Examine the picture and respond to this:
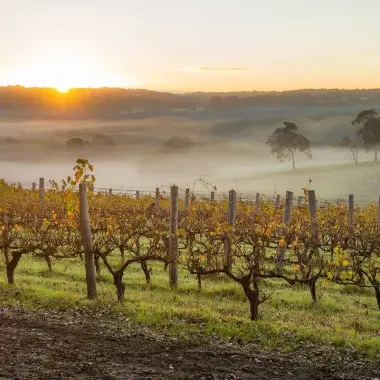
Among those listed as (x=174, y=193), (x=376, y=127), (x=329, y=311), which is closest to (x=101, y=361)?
(x=329, y=311)

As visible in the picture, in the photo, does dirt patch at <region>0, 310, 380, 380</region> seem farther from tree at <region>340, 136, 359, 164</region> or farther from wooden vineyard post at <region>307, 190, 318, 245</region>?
tree at <region>340, 136, 359, 164</region>

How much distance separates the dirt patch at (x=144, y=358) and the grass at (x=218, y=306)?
574mm

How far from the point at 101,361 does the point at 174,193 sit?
925 centimetres

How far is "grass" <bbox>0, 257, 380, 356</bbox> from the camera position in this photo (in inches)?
446

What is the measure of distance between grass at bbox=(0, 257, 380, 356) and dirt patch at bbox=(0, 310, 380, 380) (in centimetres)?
57

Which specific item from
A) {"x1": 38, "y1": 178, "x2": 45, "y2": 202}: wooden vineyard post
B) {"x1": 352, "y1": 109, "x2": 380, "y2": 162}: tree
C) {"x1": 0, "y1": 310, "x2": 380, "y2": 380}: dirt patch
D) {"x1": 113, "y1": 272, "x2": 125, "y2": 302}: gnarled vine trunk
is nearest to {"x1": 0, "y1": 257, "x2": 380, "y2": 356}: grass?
{"x1": 113, "y1": 272, "x2": 125, "y2": 302}: gnarled vine trunk

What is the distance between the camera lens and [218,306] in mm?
14688

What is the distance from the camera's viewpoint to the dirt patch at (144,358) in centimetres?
906

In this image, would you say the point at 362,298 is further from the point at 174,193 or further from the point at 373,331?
→ the point at 174,193

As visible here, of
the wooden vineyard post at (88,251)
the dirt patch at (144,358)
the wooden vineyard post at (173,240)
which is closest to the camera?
the dirt patch at (144,358)

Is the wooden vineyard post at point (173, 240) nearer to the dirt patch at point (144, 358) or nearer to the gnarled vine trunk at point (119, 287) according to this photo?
the gnarled vine trunk at point (119, 287)

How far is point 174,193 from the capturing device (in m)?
18.4

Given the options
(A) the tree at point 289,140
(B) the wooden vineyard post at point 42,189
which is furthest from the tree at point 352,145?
(B) the wooden vineyard post at point 42,189

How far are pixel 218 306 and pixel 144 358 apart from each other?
5.10m
